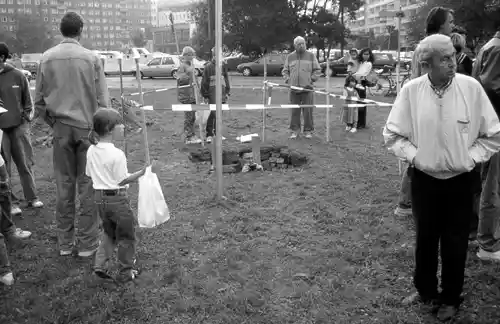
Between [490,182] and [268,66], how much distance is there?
90.6 feet

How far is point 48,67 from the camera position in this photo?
13.1 feet

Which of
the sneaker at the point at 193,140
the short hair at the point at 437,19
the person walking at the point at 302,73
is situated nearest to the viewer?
the short hair at the point at 437,19

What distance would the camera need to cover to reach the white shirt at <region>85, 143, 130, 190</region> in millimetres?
3479

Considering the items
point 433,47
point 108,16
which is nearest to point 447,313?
point 433,47

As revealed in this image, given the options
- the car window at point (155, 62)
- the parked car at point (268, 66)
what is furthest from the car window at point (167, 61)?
the parked car at point (268, 66)

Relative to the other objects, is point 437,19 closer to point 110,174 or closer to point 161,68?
point 110,174

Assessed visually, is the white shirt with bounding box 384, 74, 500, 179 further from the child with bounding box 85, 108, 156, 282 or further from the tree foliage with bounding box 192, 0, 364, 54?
the tree foliage with bounding box 192, 0, 364, 54

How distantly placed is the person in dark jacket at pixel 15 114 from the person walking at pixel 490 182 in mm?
4639

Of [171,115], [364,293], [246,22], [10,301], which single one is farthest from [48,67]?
[246,22]

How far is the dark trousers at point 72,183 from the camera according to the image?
4.09 meters

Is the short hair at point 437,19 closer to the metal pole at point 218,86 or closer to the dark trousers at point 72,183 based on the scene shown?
the metal pole at point 218,86

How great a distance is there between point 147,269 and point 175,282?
0.36 meters

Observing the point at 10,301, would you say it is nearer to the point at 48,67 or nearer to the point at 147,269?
the point at 147,269

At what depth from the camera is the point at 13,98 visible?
17.3 ft
